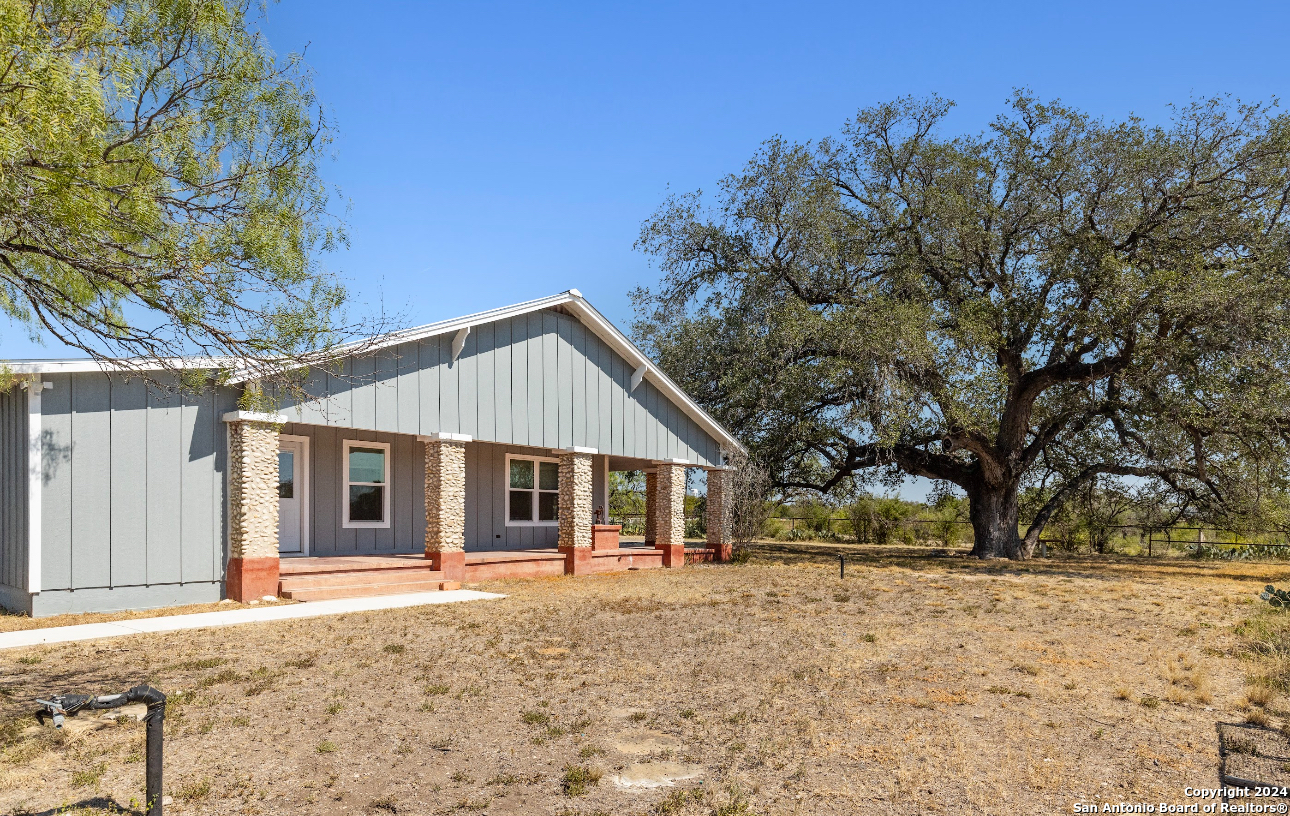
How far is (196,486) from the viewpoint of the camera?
427 inches

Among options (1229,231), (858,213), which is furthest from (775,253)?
(1229,231)

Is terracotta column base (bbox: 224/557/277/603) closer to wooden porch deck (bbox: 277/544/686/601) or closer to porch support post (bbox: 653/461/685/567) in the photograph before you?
wooden porch deck (bbox: 277/544/686/601)

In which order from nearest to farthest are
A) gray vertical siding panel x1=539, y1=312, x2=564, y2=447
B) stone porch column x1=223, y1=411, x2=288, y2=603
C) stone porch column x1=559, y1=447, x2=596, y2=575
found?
stone porch column x1=223, y1=411, x2=288, y2=603, gray vertical siding panel x1=539, y1=312, x2=564, y2=447, stone porch column x1=559, y1=447, x2=596, y2=575

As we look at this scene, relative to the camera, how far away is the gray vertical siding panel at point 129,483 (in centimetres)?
1023

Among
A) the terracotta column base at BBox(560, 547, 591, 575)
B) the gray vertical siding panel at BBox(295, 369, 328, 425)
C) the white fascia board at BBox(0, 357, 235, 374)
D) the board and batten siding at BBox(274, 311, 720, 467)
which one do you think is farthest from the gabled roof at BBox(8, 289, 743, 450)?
the terracotta column base at BBox(560, 547, 591, 575)

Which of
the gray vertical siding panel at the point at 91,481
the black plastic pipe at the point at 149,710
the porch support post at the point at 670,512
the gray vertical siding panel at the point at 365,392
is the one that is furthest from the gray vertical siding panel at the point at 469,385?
the black plastic pipe at the point at 149,710

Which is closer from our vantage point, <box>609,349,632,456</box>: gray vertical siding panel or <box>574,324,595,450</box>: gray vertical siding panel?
<box>574,324,595,450</box>: gray vertical siding panel

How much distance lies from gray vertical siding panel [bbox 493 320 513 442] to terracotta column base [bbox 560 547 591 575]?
9.59 feet

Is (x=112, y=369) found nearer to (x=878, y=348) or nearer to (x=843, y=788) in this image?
(x=843, y=788)

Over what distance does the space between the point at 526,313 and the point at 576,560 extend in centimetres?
505

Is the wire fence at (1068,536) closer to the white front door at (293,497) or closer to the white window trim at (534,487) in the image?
the white window trim at (534,487)

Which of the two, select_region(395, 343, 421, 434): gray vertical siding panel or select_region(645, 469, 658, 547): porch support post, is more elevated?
select_region(395, 343, 421, 434): gray vertical siding panel

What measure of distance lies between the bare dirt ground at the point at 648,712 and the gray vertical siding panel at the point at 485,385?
13.1ft

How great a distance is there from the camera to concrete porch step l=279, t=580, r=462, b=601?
37.8 feet
